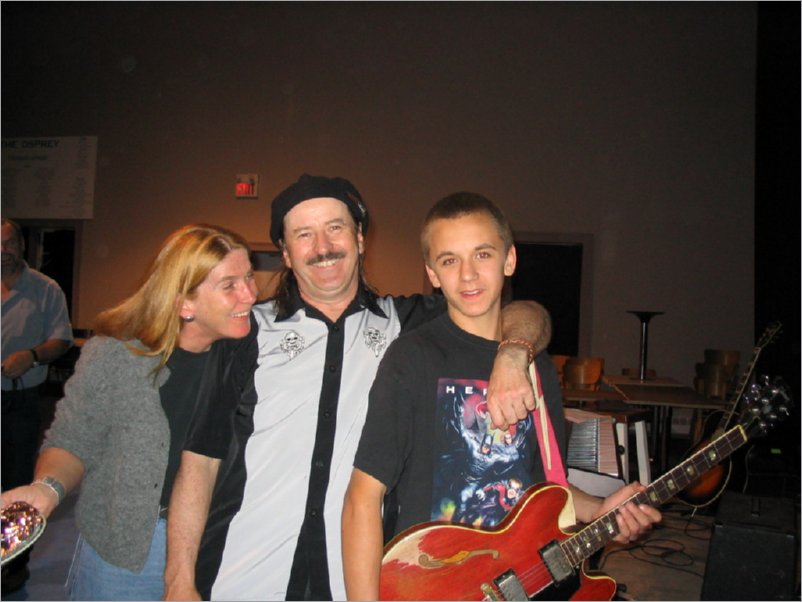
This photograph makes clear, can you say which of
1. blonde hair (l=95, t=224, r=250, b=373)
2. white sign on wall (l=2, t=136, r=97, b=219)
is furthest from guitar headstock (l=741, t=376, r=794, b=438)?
white sign on wall (l=2, t=136, r=97, b=219)

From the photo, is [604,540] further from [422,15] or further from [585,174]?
[422,15]

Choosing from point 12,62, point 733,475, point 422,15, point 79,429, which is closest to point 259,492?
point 79,429

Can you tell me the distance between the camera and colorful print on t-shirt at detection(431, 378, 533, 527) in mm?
1515

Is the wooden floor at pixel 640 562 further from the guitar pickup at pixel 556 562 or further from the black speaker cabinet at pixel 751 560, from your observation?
the guitar pickup at pixel 556 562

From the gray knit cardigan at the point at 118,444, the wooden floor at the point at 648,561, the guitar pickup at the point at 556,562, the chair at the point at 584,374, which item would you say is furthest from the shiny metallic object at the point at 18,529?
the chair at the point at 584,374

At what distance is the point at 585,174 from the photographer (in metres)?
9.02

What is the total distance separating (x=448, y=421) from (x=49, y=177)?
429 inches

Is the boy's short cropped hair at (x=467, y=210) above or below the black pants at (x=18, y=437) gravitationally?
above

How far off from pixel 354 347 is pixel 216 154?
884cm

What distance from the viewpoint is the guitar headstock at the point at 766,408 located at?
2223 millimetres

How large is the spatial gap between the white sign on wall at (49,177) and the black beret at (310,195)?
31.2 ft

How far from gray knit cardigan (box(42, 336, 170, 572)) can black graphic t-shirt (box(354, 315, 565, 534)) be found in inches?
33.2

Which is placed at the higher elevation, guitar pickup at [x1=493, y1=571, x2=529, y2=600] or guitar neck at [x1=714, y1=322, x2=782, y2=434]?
guitar neck at [x1=714, y1=322, x2=782, y2=434]

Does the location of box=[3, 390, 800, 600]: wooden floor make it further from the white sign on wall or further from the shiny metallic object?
the white sign on wall
